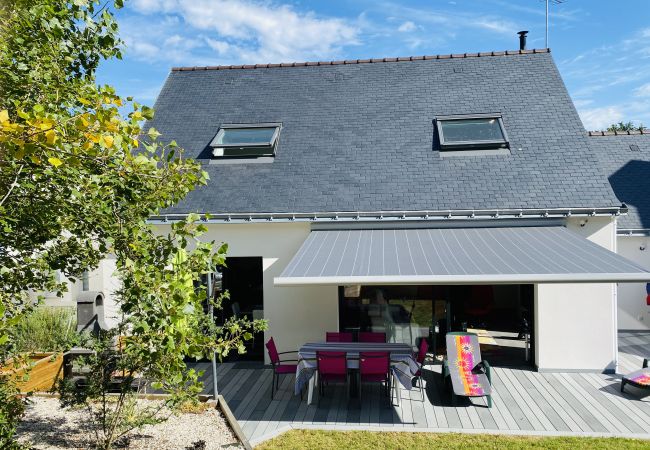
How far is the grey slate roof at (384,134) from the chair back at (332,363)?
4.45m

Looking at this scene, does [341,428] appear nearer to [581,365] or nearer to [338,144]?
[581,365]

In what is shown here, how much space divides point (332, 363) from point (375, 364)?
3.16ft

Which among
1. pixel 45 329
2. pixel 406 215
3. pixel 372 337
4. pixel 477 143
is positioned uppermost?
pixel 477 143

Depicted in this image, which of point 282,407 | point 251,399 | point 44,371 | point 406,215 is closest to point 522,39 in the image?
point 406,215

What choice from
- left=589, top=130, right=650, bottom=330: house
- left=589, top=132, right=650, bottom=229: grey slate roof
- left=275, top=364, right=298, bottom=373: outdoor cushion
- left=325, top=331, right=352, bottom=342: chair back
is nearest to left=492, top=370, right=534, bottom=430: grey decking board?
left=325, top=331, right=352, bottom=342: chair back

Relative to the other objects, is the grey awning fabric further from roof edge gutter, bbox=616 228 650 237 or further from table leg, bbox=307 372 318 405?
roof edge gutter, bbox=616 228 650 237

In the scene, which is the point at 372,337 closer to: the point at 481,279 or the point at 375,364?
the point at 375,364

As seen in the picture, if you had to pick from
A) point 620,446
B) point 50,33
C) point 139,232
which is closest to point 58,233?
point 139,232

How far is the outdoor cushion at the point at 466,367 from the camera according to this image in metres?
9.95

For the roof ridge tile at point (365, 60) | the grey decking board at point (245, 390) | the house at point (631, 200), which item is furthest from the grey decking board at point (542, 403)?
the roof ridge tile at point (365, 60)

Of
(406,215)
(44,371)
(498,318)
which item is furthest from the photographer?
(498,318)

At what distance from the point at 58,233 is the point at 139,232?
126 centimetres

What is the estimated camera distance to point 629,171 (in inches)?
727

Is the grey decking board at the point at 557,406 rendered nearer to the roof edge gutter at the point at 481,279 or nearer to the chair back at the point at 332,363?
the roof edge gutter at the point at 481,279
